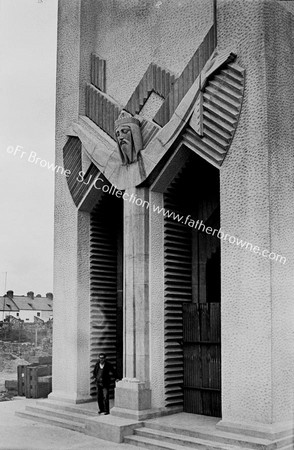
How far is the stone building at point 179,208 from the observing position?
10.3 meters

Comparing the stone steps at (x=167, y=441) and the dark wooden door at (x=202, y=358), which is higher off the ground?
the dark wooden door at (x=202, y=358)

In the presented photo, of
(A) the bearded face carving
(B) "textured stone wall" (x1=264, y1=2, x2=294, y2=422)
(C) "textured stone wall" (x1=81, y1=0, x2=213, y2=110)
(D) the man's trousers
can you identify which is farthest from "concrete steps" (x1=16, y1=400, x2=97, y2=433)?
(C) "textured stone wall" (x1=81, y1=0, x2=213, y2=110)

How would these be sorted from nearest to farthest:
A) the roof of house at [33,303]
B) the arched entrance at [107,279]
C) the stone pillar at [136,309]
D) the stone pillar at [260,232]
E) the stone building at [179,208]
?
1. the stone pillar at [260,232]
2. the stone building at [179,208]
3. the stone pillar at [136,309]
4. the arched entrance at [107,279]
5. the roof of house at [33,303]

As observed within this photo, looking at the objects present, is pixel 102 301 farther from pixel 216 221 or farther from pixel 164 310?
pixel 216 221

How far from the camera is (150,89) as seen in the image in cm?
1313

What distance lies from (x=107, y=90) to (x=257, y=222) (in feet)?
19.8

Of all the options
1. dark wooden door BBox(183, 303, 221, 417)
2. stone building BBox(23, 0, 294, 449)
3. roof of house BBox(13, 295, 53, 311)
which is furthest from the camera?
roof of house BBox(13, 295, 53, 311)

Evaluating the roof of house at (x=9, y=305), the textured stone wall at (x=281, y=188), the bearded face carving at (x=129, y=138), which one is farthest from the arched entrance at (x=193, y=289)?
the roof of house at (x=9, y=305)

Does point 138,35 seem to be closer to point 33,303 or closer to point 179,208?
point 179,208

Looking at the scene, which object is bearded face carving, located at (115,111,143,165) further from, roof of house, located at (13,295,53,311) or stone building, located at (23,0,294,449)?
roof of house, located at (13,295,53,311)

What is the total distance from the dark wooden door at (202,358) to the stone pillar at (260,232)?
1.56 metres

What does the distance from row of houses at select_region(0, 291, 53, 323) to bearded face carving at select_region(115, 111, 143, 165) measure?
123 feet

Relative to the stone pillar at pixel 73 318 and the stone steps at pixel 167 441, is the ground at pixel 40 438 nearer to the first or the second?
the stone steps at pixel 167 441

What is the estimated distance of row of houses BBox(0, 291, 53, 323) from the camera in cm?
4984
